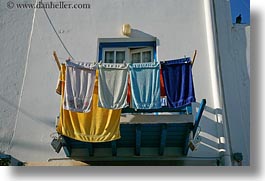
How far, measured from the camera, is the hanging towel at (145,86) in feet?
12.3

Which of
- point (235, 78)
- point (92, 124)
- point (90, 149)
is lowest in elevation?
point (90, 149)

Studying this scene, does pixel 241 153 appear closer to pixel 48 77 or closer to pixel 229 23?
pixel 229 23

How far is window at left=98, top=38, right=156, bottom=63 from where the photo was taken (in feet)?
15.3

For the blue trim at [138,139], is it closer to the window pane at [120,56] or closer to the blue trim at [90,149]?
the blue trim at [90,149]

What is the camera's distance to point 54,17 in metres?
4.81

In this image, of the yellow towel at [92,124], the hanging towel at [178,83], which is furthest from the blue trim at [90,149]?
the hanging towel at [178,83]

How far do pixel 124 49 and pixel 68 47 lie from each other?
63 centimetres

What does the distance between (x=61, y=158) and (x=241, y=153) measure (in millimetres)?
1748

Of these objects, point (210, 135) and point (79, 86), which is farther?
point (210, 135)

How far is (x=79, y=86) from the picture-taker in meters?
3.85

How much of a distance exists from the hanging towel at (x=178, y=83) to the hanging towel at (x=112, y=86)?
39cm

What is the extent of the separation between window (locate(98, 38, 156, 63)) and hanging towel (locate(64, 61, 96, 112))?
797mm

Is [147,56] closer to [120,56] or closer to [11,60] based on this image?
[120,56]

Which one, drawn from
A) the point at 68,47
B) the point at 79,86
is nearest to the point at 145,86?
the point at 79,86
